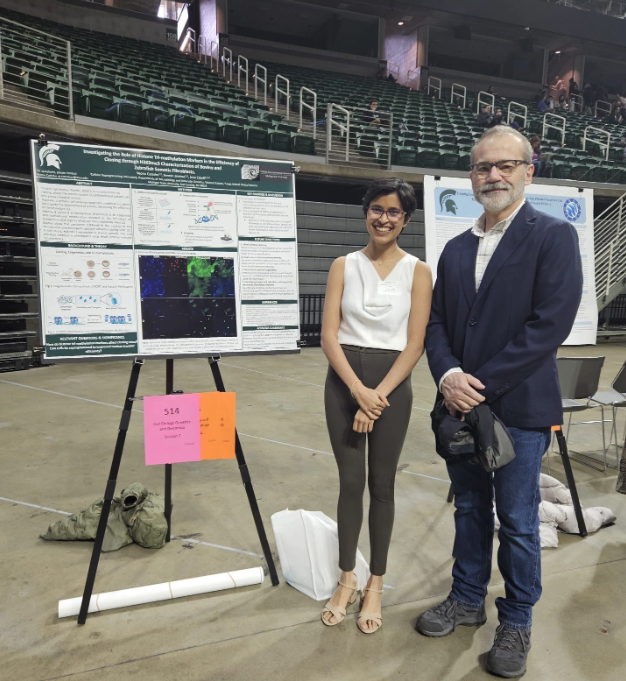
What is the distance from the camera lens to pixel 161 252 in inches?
75.9

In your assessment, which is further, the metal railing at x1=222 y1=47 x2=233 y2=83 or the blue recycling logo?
the metal railing at x1=222 y1=47 x2=233 y2=83

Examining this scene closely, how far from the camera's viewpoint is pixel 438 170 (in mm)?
11148

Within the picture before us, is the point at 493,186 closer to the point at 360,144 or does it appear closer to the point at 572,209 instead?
the point at 572,209

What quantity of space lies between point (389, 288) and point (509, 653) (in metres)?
1.22

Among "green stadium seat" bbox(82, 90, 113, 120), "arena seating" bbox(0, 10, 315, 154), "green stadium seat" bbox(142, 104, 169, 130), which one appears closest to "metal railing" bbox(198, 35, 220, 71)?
"arena seating" bbox(0, 10, 315, 154)

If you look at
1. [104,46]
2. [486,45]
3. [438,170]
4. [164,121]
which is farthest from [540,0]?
[164,121]

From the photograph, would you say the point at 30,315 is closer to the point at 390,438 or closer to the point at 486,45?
the point at 390,438

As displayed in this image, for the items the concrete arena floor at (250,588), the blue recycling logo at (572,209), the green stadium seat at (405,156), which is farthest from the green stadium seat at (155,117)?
the blue recycling logo at (572,209)

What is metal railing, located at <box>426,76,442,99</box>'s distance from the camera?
57.5ft

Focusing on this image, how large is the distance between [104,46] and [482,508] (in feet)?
47.7

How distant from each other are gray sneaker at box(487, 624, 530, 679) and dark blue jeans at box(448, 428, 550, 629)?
0.09 feet

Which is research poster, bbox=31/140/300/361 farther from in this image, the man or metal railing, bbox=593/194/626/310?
metal railing, bbox=593/194/626/310

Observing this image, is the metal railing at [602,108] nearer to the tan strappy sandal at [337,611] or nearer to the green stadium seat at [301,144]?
the green stadium seat at [301,144]

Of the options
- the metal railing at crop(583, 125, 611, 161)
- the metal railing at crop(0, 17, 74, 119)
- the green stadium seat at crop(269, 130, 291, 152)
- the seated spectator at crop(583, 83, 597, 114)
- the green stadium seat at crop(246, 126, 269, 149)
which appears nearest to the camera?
the metal railing at crop(0, 17, 74, 119)
